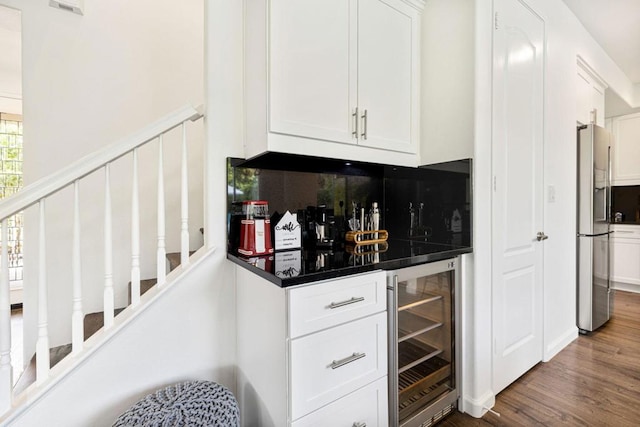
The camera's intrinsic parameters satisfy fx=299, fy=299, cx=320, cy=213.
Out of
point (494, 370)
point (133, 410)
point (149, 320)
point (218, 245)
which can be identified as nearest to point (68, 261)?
point (149, 320)

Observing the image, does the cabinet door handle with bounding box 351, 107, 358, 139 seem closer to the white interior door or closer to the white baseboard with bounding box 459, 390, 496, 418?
the white interior door

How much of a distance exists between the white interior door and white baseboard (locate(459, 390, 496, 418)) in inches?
4.5

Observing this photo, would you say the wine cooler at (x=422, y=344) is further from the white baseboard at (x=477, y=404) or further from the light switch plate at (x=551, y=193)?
the light switch plate at (x=551, y=193)

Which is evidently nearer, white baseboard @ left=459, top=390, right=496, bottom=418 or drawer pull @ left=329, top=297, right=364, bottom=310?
drawer pull @ left=329, top=297, right=364, bottom=310

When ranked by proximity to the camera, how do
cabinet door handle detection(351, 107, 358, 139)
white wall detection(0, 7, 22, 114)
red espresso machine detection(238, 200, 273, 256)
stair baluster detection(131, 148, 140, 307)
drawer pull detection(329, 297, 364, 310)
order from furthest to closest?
white wall detection(0, 7, 22, 114) < cabinet door handle detection(351, 107, 358, 139) < red espresso machine detection(238, 200, 273, 256) < stair baluster detection(131, 148, 140, 307) < drawer pull detection(329, 297, 364, 310)

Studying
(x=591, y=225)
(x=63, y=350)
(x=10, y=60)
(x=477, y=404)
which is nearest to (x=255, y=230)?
(x=63, y=350)

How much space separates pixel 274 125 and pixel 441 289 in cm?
122

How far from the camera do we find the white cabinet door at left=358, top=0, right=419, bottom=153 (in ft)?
5.25

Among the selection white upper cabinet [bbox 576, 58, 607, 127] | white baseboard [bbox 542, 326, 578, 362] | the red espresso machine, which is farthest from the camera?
white upper cabinet [bbox 576, 58, 607, 127]

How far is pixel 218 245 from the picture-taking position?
58.4 inches

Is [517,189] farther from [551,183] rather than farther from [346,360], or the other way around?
[346,360]

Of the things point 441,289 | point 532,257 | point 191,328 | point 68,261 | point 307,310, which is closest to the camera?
point 307,310

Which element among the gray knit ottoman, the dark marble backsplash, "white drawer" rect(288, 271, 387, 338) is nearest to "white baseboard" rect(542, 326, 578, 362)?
the dark marble backsplash

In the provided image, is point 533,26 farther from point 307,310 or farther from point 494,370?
point 307,310
